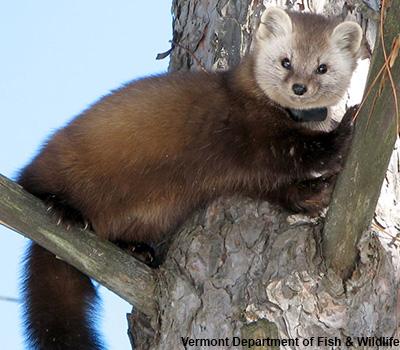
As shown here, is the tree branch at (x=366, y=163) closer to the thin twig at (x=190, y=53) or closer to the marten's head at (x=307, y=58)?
the marten's head at (x=307, y=58)

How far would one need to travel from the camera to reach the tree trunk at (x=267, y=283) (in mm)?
3635

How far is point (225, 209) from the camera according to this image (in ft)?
14.1

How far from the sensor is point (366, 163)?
11.2ft

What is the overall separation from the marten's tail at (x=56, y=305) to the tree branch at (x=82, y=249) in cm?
49

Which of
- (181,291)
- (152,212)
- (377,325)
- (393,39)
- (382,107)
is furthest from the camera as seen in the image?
(152,212)

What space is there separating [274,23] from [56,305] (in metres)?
1.98

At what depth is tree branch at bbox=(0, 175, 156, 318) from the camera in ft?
12.4

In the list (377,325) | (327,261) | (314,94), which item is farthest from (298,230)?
(314,94)

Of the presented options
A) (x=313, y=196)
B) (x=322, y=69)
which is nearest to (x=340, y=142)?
(x=313, y=196)

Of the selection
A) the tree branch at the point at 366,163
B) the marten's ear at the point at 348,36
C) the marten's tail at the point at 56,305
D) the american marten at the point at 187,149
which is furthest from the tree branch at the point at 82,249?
the marten's ear at the point at 348,36

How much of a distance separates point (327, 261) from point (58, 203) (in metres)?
1.43

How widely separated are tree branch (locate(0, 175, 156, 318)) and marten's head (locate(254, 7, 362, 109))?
1265 mm

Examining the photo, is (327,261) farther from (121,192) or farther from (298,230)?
(121,192)

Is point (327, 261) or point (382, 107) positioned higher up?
point (382, 107)
